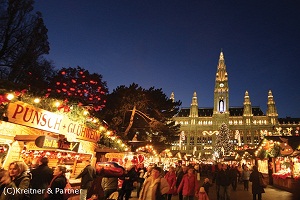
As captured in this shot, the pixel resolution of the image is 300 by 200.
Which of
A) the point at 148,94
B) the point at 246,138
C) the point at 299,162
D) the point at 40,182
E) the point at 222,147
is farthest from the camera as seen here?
the point at 246,138

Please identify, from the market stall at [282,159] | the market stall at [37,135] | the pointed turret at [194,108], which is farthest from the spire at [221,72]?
the market stall at [37,135]

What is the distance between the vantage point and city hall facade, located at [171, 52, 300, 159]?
301 ft

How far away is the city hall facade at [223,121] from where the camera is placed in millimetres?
91750

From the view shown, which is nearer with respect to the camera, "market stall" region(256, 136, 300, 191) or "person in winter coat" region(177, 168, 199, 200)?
"person in winter coat" region(177, 168, 199, 200)

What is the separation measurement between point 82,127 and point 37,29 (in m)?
12.1

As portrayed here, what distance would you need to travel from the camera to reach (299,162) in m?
14.7

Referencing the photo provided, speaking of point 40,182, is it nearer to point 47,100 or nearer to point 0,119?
point 0,119

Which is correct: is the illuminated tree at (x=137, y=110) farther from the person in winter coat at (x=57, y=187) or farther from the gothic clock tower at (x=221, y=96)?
the gothic clock tower at (x=221, y=96)

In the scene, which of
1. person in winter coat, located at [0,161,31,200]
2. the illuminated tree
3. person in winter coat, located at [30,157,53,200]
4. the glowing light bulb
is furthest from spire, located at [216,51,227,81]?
person in winter coat, located at [0,161,31,200]

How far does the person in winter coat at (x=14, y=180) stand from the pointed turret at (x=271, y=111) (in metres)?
103

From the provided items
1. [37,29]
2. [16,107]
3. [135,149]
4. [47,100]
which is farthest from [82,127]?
[37,29]

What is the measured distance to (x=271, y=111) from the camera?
93.1m

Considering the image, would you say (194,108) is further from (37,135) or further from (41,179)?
(41,179)

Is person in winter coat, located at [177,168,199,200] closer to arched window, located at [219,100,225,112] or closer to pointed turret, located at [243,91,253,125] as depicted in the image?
pointed turret, located at [243,91,253,125]
